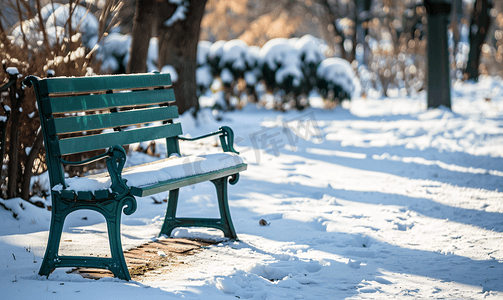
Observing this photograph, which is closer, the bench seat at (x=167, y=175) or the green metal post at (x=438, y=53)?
the bench seat at (x=167, y=175)

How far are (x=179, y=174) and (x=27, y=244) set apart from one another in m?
1.16

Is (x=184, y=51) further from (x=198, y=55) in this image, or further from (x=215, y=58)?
(x=215, y=58)

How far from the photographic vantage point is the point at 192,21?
898cm

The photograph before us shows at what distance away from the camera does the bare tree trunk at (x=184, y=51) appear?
Result: 29.3 ft

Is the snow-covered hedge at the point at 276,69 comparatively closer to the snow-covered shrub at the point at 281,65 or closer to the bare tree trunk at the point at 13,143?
the snow-covered shrub at the point at 281,65

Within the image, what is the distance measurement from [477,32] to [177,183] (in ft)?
70.8

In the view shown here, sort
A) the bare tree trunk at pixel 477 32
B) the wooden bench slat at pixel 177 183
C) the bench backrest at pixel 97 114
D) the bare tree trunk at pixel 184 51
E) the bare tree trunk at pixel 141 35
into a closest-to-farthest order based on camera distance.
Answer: the wooden bench slat at pixel 177 183
the bench backrest at pixel 97 114
the bare tree trunk at pixel 141 35
the bare tree trunk at pixel 184 51
the bare tree trunk at pixel 477 32

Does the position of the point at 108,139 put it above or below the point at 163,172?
above

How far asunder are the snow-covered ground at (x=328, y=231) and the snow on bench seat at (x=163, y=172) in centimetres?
50

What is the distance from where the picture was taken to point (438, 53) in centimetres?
1196

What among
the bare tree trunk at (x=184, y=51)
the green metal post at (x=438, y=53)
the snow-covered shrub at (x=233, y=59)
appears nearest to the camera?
the bare tree trunk at (x=184, y=51)

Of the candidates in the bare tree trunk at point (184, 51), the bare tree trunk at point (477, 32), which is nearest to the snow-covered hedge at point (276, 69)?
the bare tree trunk at point (184, 51)

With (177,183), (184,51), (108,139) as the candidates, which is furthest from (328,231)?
(184,51)

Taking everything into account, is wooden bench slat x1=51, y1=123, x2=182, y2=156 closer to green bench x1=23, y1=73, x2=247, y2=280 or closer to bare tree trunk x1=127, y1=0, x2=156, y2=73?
green bench x1=23, y1=73, x2=247, y2=280
